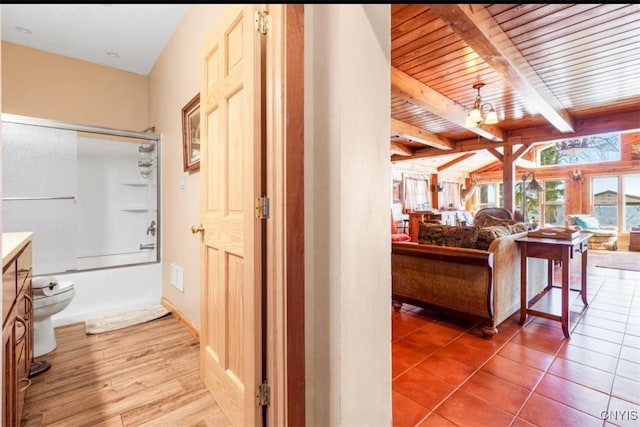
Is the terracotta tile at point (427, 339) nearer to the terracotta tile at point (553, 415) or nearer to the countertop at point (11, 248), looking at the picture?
the terracotta tile at point (553, 415)

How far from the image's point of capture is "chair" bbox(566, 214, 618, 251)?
7055 millimetres

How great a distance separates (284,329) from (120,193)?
349 centimetres

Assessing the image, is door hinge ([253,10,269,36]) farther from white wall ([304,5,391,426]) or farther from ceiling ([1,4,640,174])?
ceiling ([1,4,640,174])

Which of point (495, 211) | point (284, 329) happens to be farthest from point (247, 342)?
point (495, 211)

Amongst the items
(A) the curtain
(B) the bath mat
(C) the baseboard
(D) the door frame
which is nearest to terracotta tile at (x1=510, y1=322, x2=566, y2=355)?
(D) the door frame

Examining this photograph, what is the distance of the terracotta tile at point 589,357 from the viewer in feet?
6.42

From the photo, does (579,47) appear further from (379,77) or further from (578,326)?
(379,77)

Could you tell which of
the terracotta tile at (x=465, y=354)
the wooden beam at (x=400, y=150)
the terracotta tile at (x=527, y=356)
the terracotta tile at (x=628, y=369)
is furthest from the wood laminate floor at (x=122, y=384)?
the wooden beam at (x=400, y=150)

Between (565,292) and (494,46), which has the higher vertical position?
(494,46)

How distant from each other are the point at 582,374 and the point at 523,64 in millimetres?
2592

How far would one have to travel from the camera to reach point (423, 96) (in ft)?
11.7

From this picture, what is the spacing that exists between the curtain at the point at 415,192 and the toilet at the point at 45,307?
7.44m

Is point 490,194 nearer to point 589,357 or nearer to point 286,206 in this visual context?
point 589,357

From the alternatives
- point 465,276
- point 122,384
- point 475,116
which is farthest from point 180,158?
point 475,116
